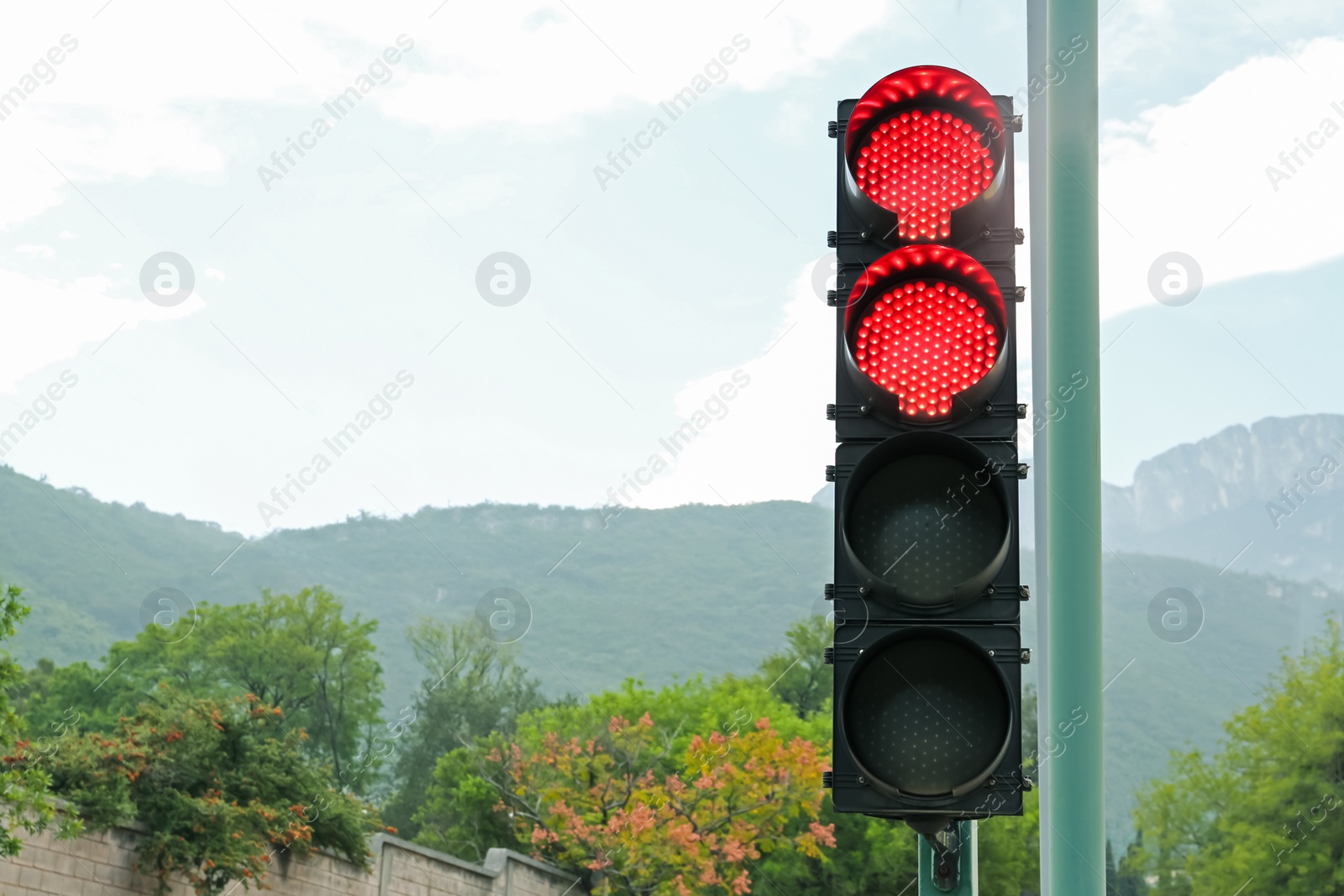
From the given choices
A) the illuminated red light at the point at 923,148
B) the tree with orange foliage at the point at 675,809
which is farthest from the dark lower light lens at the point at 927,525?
the tree with orange foliage at the point at 675,809

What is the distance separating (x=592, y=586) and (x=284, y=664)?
62367mm

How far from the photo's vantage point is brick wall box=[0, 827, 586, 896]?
507 inches

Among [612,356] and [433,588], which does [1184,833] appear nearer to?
[433,588]

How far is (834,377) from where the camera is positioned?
2.26 meters

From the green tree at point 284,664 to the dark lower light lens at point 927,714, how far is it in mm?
48499

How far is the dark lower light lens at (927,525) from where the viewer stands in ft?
6.97

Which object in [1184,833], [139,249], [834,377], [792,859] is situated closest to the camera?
[834,377]

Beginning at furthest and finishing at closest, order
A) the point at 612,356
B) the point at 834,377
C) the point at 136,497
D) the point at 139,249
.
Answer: the point at 612,356 < the point at 139,249 < the point at 136,497 < the point at 834,377

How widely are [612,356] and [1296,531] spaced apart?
256ft

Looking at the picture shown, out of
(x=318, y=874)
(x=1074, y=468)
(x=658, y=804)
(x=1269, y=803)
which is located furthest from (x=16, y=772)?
(x=1269, y=803)

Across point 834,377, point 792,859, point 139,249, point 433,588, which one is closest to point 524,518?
point 433,588

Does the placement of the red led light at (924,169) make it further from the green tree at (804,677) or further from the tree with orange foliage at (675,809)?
the green tree at (804,677)

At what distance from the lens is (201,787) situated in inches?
581

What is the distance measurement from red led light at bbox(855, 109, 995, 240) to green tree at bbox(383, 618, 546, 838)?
55.1 metres
